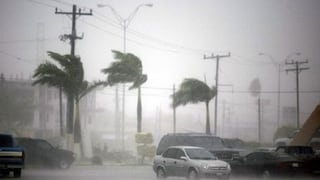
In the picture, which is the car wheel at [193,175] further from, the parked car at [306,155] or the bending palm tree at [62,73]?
the bending palm tree at [62,73]

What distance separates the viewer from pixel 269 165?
27.5m

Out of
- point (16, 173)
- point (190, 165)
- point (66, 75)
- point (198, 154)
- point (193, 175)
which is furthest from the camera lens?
point (66, 75)

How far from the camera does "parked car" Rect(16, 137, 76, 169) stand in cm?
3691

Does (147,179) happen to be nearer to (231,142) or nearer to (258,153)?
(258,153)

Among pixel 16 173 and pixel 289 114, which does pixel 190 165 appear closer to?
pixel 16 173

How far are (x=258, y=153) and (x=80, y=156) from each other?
2370 cm

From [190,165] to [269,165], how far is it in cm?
455

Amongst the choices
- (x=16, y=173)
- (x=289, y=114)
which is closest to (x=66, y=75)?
(x=16, y=173)

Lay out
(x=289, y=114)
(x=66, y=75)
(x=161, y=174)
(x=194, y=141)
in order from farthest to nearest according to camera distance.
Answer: (x=289, y=114) → (x=66, y=75) → (x=194, y=141) → (x=161, y=174)

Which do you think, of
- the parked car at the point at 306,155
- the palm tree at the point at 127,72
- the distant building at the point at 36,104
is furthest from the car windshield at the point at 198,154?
the distant building at the point at 36,104

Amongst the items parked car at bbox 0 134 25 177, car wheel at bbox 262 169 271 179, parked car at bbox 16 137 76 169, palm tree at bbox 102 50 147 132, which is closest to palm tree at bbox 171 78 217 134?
palm tree at bbox 102 50 147 132

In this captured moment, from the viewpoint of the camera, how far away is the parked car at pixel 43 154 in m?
36.9

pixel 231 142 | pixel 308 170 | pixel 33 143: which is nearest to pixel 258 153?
pixel 308 170

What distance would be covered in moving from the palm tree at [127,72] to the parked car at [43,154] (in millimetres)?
16077
